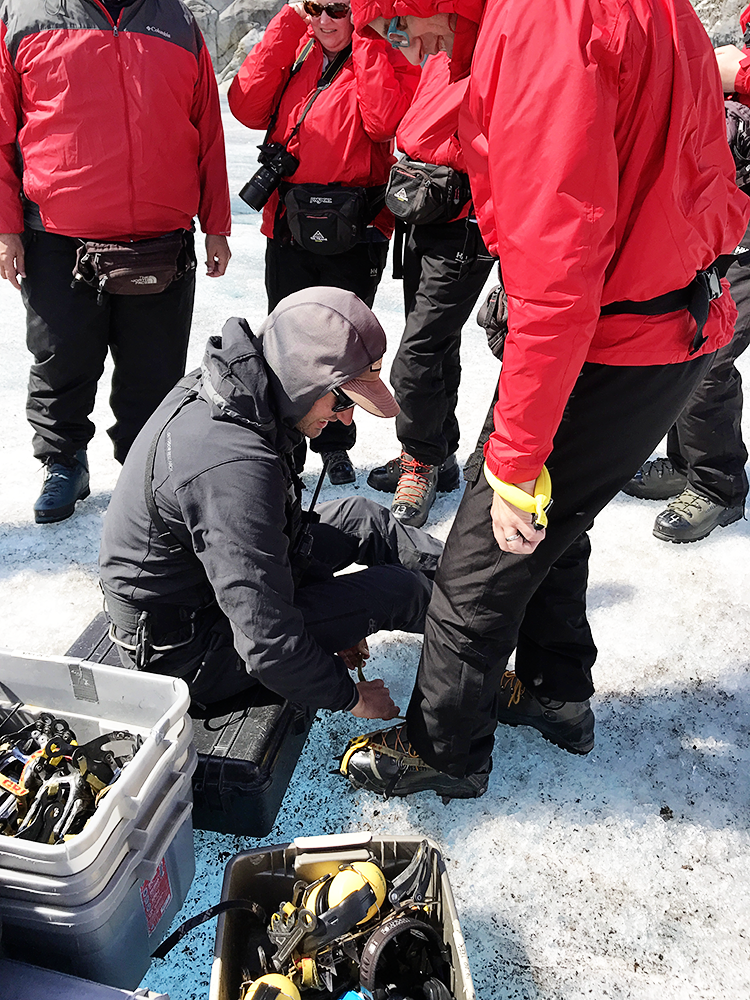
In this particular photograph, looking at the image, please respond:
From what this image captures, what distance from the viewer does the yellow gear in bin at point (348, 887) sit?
1.64 m

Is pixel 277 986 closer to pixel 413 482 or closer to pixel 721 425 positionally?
pixel 413 482

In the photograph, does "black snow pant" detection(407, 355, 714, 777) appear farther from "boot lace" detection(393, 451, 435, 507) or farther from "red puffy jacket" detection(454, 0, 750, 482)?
"boot lace" detection(393, 451, 435, 507)

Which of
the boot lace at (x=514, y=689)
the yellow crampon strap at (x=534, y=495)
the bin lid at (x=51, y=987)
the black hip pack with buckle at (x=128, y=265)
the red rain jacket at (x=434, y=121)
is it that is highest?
the red rain jacket at (x=434, y=121)

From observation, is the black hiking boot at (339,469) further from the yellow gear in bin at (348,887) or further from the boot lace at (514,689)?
the yellow gear in bin at (348,887)

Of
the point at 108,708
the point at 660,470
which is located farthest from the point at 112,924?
the point at 660,470

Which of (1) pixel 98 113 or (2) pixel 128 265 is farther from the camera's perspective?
(2) pixel 128 265

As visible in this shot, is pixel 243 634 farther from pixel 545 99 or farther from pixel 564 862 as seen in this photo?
pixel 545 99

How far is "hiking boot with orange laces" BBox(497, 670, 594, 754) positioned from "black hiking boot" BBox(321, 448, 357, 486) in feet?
4.80

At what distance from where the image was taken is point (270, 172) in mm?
3170

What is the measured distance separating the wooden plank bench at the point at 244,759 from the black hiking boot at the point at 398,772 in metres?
0.18

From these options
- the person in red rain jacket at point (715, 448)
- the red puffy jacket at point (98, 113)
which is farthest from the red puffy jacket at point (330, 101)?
the person in red rain jacket at point (715, 448)

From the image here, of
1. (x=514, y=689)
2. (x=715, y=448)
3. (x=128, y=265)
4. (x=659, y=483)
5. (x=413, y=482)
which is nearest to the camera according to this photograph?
(x=514, y=689)

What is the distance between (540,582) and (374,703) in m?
0.64

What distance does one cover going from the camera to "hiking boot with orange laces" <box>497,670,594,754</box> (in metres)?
2.26
